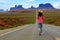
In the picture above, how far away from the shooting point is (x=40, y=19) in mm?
22703

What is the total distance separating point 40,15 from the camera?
22.9m

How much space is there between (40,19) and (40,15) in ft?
1.49
